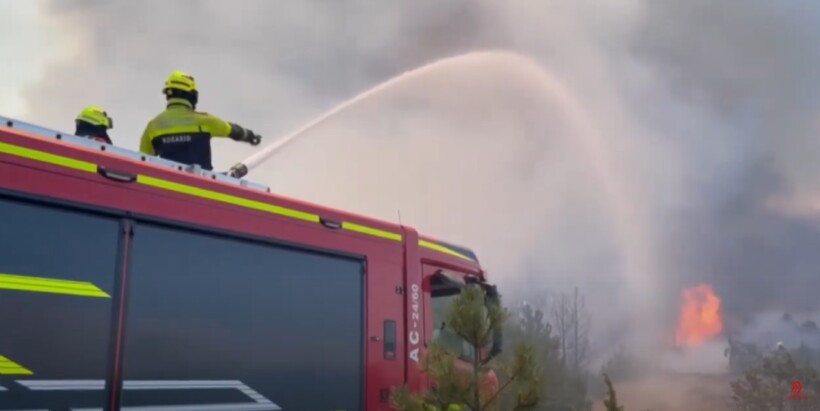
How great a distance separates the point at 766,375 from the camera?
2511cm

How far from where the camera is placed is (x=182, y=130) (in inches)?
252

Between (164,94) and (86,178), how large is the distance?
6.82 feet

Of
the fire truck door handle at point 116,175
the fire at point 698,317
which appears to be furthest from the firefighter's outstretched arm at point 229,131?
the fire at point 698,317

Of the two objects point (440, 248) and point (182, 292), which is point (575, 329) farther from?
point (182, 292)

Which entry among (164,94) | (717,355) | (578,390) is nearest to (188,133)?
(164,94)

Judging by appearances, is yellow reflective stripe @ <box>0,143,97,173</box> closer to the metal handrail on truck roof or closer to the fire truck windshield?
the metal handrail on truck roof

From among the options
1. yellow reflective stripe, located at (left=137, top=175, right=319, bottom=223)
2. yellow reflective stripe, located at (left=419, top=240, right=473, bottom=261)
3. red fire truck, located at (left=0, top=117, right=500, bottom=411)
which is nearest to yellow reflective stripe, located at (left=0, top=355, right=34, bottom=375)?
red fire truck, located at (left=0, top=117, right=500, bottom=411)

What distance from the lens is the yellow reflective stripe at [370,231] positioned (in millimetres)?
6377

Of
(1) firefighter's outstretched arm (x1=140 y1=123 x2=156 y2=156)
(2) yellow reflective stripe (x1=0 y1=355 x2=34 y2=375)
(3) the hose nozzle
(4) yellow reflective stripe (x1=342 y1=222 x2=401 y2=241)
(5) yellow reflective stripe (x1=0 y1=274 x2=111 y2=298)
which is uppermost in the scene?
(1) firefighter's outstretched arm (x1=140 y1=123 x2=156 y2=156)

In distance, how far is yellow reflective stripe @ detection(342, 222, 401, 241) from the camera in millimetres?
6377

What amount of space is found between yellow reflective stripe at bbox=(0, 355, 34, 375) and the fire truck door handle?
3.83 feet

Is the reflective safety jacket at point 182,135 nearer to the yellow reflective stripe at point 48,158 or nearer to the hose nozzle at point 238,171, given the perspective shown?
the hose nozzle at point 238,171

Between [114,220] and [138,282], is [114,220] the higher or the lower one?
the higher one

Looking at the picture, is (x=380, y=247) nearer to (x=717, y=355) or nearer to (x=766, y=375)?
(x=766, y=375)
